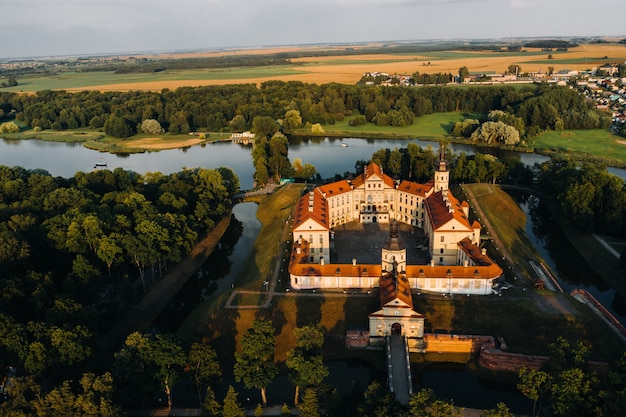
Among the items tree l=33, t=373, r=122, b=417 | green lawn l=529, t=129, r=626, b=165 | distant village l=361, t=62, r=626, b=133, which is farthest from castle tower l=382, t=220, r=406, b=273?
distant village l=361, t=62, r=626, b=133

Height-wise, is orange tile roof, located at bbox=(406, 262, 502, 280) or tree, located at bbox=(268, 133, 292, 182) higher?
tree, located at bbox=(268, 133, 292, 182)

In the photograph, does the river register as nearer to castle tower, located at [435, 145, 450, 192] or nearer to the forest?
the forest

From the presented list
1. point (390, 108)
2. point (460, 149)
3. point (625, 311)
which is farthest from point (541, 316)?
point (390, 108)

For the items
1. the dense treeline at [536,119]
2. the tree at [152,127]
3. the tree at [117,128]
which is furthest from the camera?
the tree at [152,127]

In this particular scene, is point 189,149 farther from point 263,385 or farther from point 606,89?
point 606,89

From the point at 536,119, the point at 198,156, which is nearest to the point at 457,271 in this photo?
the point at 198,156

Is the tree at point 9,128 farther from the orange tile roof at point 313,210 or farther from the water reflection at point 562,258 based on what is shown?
the water reflection at point 562,258

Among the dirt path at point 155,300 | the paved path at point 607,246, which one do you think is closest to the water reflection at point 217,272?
the dirt path at point 155,300
